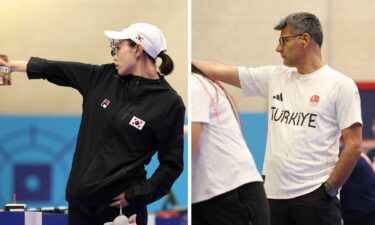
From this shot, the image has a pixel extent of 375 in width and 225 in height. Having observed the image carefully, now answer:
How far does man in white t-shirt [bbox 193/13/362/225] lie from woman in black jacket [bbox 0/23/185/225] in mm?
457

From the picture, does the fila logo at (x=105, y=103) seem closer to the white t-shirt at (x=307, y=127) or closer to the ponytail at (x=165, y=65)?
the ponytail at (x=165, y=65)

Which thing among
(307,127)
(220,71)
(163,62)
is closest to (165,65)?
(163,62)

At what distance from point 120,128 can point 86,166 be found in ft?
0.57

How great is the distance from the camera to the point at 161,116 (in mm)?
2211

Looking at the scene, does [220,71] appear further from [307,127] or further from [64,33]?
[64,33]

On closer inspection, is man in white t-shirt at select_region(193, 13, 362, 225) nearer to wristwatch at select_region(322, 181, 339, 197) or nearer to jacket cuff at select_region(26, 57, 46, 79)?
wristwatch at select_region(322, 181, 339, 197)

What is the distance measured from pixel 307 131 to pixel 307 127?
0.02 metres

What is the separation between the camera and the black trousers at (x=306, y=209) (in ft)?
8.66

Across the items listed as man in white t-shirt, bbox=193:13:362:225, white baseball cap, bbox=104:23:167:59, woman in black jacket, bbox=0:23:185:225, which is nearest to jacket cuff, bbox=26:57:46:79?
woman in black jacket, bbox=0:23:185:225

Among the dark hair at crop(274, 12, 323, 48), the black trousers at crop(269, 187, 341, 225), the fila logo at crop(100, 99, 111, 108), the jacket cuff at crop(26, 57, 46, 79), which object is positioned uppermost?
the dark hair at crop(274, 12, 323, 48)

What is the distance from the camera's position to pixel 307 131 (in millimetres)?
2615

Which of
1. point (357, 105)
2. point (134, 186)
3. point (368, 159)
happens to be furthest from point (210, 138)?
point (368, 159)

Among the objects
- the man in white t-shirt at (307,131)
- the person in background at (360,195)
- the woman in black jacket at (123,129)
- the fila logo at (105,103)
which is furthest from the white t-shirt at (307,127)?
the fila logo at (105,103)

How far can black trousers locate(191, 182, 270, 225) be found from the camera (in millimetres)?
2229
